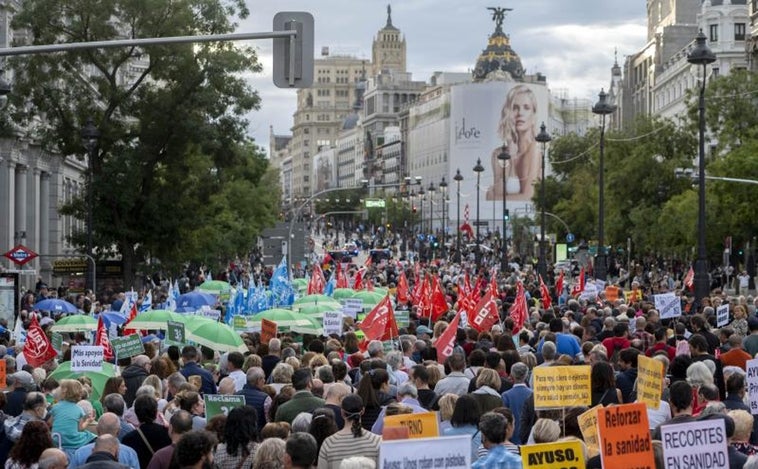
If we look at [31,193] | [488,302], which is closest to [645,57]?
[31,193]

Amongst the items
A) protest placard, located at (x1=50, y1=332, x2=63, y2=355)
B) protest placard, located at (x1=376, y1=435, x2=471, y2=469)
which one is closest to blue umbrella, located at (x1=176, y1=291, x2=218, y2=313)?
protest placard, located at (x1=50, y1=332, x2=63, y2=355)

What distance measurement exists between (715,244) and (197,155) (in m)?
25.2

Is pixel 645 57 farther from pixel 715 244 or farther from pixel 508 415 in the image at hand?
pixel 508 415

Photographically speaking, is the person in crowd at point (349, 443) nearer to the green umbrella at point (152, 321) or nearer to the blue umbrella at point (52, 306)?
the green umbrella at point (152, 321)

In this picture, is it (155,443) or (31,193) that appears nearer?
(155,443)

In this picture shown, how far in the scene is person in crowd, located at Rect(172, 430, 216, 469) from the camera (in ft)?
33.7

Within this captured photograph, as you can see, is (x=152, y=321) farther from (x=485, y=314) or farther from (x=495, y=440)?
(x=495, y=440)

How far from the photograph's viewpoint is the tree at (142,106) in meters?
54.1

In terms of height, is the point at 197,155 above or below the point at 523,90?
below

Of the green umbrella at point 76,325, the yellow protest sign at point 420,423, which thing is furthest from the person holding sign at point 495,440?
the green umbrella at point 76,325

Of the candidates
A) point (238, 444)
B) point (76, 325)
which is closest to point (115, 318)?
point (76, 325)

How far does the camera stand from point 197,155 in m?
57.8

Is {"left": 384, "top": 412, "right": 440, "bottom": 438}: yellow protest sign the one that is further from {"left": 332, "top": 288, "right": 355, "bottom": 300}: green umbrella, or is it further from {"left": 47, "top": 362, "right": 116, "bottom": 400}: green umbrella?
{"left": 332, "top": 288, "right": 355, "bottom": 300}: green umbrella

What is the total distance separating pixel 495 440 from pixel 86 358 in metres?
7.07
